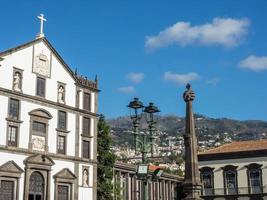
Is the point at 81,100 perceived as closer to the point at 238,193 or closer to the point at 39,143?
the point at 39,143

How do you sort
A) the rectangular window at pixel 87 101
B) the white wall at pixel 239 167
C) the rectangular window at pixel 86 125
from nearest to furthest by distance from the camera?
the rectangular window at pixel 86 125 → the rectangular window at pixel 87 101 → the white wall at pixel 239 167

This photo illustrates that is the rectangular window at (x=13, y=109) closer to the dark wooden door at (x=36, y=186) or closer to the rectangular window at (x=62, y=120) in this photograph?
the rectangular window at (x=62, y=120)

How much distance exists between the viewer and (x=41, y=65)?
41.4 metres

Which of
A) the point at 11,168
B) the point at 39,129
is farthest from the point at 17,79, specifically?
the point at 11,168

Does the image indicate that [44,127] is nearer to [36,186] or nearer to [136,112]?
[36,186]

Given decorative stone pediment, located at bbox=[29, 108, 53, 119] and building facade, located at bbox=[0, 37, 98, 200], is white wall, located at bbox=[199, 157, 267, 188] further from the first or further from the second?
decorative stone pediment, located at bbox=[29, 108, 53, 119]

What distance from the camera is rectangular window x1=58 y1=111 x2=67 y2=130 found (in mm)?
42225

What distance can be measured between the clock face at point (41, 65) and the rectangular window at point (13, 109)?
10.8ft

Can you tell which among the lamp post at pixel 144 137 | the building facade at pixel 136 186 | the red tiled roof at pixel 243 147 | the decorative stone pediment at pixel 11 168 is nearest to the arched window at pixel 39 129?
the decorative stone pediment at pixel 11 168

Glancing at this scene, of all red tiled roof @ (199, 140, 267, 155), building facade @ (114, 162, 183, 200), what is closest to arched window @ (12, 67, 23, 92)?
building facade @ (114, 162, 183, 200)

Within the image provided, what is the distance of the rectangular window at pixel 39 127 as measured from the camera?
131 ft

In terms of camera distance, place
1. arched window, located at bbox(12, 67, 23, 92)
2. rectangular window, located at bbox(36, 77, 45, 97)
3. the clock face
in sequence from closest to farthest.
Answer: arched window, located at bbox(12, 67, 23, 92)
rectangular window, located at bbox(36, 77, 45, 97)
the clock face

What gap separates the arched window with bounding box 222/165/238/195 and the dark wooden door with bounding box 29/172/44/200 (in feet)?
86.3

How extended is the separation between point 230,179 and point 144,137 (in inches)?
1536
